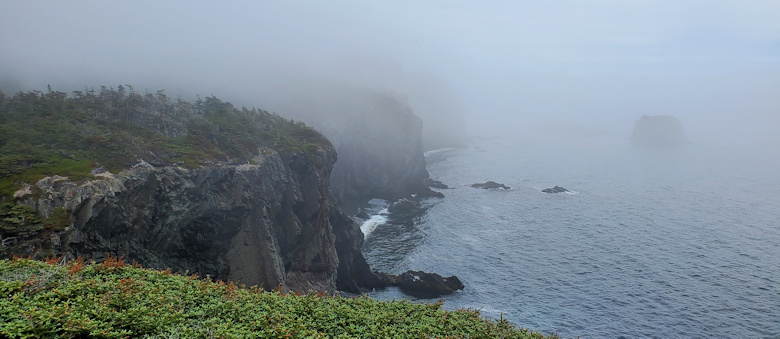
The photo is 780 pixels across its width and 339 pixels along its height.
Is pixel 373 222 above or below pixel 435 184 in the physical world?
below

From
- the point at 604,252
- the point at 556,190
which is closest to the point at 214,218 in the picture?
the point at 604,252

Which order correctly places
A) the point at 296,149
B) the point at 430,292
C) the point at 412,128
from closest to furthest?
the point at 296,149, the point at 430,292, the point at 412,128

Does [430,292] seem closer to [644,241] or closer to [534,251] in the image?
[534,251]

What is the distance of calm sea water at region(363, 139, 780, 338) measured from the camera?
51969mm

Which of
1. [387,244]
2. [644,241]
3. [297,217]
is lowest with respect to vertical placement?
[387,244]

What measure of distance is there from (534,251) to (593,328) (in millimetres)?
23474

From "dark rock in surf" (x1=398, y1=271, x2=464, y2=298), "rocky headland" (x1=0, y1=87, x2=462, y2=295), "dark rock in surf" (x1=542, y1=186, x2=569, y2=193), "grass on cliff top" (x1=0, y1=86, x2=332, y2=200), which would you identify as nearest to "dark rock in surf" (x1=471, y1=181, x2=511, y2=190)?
"dark rock in surf" (x1=542, y1=186, x2=569, y2=193)

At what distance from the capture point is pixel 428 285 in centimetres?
5934

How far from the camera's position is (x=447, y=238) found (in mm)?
79500

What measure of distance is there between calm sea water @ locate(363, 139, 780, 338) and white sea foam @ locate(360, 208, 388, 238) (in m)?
0.24

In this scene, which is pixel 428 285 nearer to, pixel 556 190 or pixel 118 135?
pixel 118 135

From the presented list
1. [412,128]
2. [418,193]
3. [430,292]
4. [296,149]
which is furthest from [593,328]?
[412,128]

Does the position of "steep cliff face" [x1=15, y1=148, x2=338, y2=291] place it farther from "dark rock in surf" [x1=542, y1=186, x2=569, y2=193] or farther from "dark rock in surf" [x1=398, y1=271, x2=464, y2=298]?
"dark rock in surf" [x1=542, y1=186, x2=569, y2=193]

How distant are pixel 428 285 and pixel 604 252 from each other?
32.5 metres
